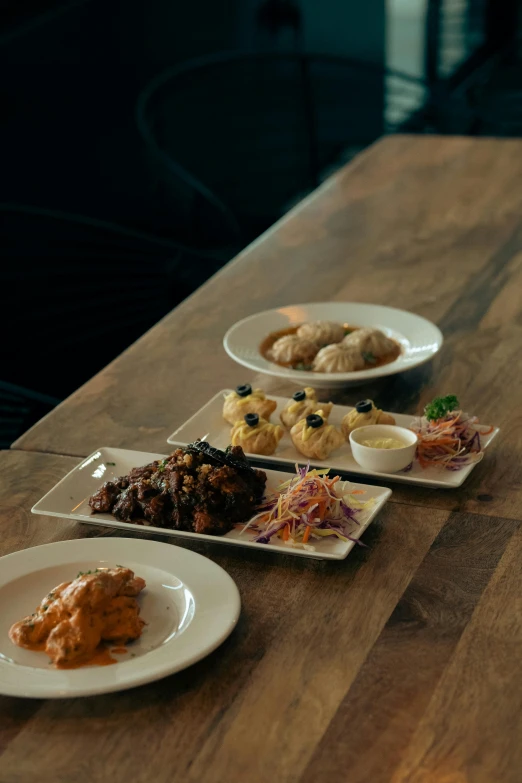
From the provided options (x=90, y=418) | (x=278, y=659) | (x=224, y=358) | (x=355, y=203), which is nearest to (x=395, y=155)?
(x=355, y=203)

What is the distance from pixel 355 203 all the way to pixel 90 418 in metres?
1.36

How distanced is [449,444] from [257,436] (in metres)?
0.28

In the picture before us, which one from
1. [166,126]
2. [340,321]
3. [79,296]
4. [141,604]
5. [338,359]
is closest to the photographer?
[141,604]

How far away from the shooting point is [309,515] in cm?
129

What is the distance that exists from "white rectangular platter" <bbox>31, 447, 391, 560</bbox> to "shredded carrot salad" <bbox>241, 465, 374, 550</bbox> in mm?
11

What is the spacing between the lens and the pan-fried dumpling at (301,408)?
1578 mm

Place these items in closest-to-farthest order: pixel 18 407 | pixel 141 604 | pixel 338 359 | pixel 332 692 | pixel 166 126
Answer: pixel 332 692, pixel 141 604, pixel 338 359, pixel 18 407, pixel 166 126

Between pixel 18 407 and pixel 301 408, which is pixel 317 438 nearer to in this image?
pixel 301 408

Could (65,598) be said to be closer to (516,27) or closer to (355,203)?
(355,203)

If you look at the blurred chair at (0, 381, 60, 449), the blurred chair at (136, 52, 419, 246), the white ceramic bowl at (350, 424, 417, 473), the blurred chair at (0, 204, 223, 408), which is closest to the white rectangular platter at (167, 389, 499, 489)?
the white ceramic bowl at (350, 424, 417, 473)

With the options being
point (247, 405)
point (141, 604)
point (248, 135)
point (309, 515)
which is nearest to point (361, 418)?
point (247, 405)

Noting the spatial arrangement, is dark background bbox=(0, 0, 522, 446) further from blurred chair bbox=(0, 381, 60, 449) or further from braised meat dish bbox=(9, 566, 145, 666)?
braised meat dish bbox=(9, 566, 145, 666)

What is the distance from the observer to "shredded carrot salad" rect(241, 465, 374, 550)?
50.6 inches

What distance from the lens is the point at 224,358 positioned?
1969 mm
